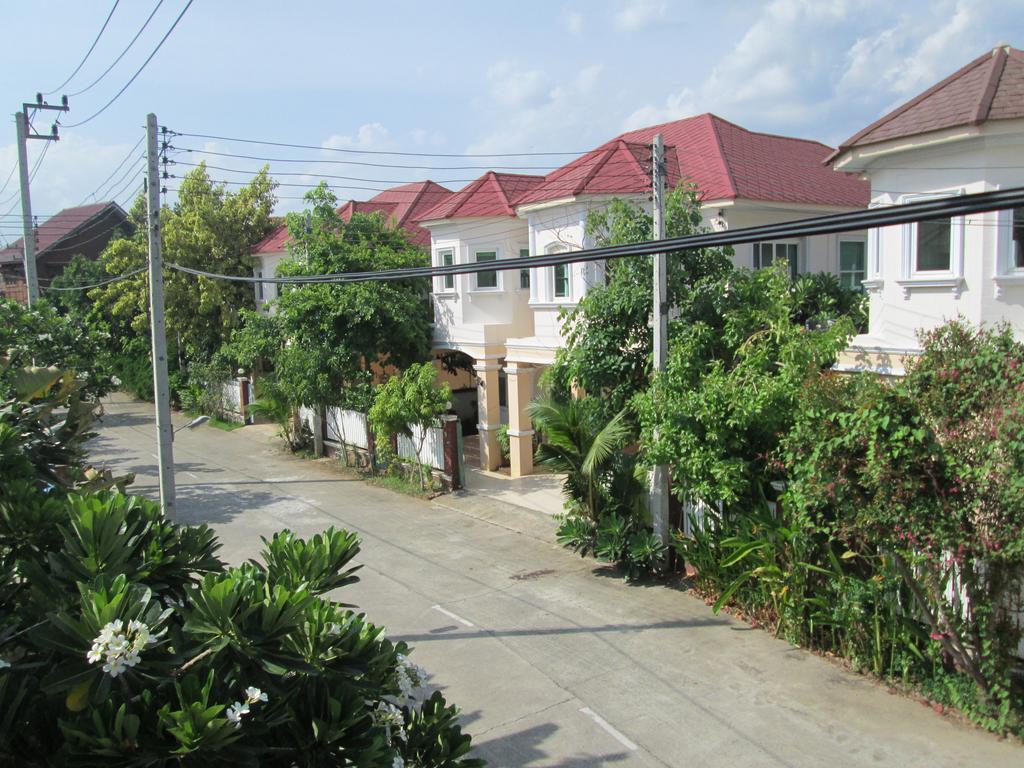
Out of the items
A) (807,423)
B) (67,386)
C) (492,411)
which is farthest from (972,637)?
(492,411)

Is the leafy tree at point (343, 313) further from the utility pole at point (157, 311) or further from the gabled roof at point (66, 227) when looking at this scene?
the gabled roof at point (66, 227)

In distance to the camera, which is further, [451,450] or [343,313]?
[343,313]

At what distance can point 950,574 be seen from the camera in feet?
24.1

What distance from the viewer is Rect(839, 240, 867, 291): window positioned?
1677 cm

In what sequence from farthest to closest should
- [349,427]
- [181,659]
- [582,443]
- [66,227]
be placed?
[66,227], [349,427], [582,443], [181,659]

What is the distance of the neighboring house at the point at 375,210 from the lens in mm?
25875

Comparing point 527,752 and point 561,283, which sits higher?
point 561,283

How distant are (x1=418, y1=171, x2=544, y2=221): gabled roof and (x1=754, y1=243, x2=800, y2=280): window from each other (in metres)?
5.88

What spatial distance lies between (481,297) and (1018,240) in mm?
11605

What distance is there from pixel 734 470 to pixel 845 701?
8.31ft

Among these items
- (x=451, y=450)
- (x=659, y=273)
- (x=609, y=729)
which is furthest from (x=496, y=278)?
(x=609, y=729)

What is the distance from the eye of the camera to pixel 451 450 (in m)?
17.0

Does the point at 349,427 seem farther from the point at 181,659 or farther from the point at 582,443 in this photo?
the point at 181,659

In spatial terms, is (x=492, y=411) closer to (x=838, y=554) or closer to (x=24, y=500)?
(x=838, y=554)
